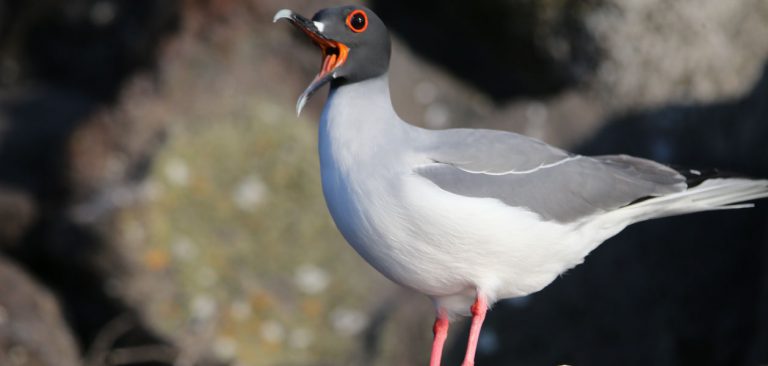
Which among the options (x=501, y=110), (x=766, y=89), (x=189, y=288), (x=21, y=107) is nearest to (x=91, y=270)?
(x=189, y=288)

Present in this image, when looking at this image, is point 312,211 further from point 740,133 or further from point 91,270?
point 740,133

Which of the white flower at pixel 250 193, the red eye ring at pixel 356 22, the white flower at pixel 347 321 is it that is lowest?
the white flower at pixel 347 321

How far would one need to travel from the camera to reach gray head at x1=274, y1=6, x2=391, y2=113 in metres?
3.76

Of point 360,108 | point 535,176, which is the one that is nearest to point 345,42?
point 360,108

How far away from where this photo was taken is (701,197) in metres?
4.09

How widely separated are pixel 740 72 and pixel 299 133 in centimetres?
270

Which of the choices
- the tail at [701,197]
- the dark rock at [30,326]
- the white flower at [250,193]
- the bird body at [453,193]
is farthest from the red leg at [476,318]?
the white flower at [250,193]

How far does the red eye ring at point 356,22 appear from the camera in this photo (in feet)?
12.4

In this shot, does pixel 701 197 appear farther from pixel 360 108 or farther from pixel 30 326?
pixel 30 326

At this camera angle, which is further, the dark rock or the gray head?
the dark rock

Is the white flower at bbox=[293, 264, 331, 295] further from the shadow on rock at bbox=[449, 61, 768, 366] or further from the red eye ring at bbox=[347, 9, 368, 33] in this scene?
the red eye ring at bbox=[347, 9, 368, 33]

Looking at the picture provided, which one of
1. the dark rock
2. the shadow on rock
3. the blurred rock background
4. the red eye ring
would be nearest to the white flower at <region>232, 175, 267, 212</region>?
the blurred rock background

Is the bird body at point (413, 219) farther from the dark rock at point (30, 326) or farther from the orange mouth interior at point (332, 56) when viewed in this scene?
the dark rock at point (30, 326)

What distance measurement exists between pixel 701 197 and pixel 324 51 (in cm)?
144
